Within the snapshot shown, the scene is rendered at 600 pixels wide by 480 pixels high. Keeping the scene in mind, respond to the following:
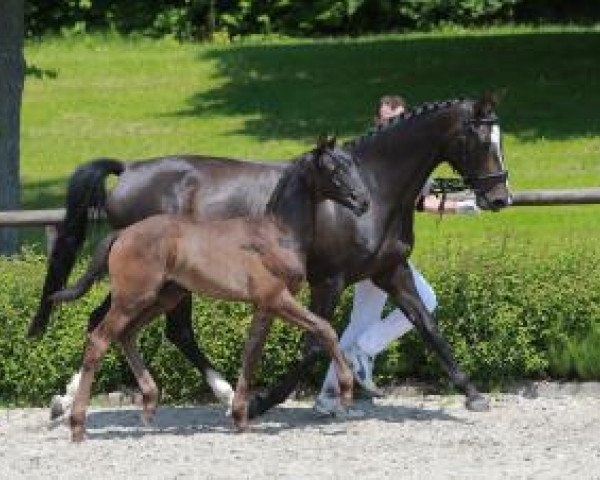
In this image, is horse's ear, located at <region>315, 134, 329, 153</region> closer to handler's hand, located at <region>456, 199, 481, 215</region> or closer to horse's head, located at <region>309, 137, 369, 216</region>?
horse's head, located at <region>309, 137, 369, 216</region>

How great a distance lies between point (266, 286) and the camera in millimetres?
9070

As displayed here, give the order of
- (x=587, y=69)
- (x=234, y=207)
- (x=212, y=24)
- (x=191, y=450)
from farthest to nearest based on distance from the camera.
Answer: (x=212, y=24), (x=587, y=69), (x=234, y=207), (x=191, y=450)

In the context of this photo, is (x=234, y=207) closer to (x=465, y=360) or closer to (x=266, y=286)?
(x=266, y=286)

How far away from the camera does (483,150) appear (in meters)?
9.51

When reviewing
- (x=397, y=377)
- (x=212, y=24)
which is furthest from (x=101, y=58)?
(x=397, y=377)

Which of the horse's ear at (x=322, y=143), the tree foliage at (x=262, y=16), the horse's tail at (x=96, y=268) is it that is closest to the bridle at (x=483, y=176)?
the horse's ear at (x=322, y=143)

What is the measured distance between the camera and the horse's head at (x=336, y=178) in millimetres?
9086

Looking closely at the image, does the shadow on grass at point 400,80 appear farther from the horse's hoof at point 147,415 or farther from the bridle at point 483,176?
the horse's hoof at point 147,415

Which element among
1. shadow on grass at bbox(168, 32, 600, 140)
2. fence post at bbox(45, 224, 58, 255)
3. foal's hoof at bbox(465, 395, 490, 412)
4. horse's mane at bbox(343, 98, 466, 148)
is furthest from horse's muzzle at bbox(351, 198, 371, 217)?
shadow on grass at bbox(168, 32, 600, 140)

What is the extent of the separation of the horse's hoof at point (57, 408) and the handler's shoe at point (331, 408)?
1.45m

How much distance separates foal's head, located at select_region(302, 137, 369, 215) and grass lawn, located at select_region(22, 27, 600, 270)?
19.9ft

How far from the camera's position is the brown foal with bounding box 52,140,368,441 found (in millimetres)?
9062

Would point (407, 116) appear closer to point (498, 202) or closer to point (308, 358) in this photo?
point (498, 202)

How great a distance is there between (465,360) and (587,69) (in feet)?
50.1
